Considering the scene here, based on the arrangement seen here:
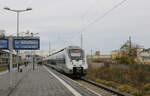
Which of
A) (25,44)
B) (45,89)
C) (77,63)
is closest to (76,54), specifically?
(77,63)

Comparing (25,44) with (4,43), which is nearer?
(4,43)

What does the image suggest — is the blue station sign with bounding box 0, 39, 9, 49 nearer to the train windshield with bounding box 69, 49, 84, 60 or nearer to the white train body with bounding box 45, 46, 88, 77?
the white train body with bounding box 45, 46, 88, 77

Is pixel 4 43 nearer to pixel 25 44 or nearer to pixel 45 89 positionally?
pixel 25 44

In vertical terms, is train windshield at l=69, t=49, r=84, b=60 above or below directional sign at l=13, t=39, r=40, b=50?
below

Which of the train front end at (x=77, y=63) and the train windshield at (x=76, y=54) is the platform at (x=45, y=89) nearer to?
the train front end at (x=77, y=63)

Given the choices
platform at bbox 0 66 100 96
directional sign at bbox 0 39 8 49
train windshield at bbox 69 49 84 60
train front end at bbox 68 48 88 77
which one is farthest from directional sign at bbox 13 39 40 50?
train windshield at bbox 69 49 84 60

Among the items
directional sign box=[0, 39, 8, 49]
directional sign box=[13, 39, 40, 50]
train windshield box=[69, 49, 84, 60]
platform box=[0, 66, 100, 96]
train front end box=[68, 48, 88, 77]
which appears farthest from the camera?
train windshield box=[69, 49, 84, 60]

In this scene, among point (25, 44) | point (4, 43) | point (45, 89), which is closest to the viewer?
point (45, 89)

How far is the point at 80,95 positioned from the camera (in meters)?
16.0

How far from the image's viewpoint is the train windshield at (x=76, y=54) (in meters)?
33.5

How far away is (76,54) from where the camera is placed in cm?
3384

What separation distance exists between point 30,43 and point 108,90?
7.83m

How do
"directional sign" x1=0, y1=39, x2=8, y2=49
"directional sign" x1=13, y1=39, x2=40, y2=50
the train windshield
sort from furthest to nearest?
the train windshield, "directional sign" x1=13, y1=39, x2=40, y2=50, "directional sign" x1=0, y1=39, x2=8, y2=49

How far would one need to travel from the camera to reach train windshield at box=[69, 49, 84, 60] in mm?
33469
